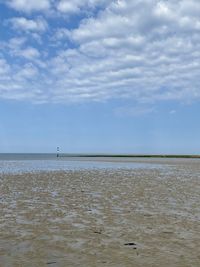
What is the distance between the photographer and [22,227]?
38.2 feet

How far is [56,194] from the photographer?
2073cm

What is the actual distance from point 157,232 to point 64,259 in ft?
12.6

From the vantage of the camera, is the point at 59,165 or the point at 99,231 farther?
the point at 59,165

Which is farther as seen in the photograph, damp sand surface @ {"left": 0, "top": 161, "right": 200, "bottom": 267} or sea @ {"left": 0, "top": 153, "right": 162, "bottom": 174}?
sea @ {"left": 0, "top": 153, "right": 162, "bottom": 174}

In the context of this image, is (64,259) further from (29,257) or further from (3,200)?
(3,200)

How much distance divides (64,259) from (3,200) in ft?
33.5

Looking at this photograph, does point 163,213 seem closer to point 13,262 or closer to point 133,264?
point 133,264

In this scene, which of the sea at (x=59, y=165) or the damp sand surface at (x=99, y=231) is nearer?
the damp sand surface at (x=99, y=231)

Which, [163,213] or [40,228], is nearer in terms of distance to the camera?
[40,228]

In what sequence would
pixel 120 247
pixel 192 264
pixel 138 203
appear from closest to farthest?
pixel 192 264
pixel 120 247
pixel 138 203

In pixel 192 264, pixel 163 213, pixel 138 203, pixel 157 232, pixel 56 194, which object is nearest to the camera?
pixel 192 264

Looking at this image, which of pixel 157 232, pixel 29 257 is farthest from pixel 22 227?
pixel 157 232

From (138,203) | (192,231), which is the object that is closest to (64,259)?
(192,231)

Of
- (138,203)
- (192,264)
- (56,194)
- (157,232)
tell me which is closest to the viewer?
(192,264)
